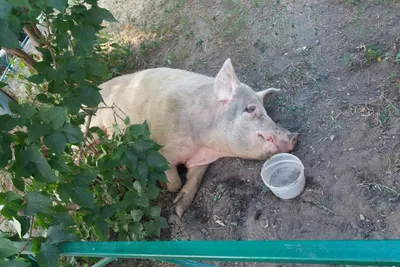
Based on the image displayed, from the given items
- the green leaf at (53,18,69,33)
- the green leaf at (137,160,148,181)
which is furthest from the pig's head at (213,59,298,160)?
the green leaf at (53,18,69,33)

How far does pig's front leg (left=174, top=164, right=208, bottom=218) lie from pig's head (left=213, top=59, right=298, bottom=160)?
36 cm

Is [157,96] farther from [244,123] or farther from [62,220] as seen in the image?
[62,220]

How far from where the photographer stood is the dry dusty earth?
3.45 m

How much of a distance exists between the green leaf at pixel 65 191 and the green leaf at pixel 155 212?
1.46 m

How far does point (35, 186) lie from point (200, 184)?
1767 mm

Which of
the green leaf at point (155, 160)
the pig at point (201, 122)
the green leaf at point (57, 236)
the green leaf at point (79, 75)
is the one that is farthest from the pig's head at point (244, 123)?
the green leaf at point (57, 236)

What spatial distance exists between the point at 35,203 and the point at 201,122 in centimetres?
238

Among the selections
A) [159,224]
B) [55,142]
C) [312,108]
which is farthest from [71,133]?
[312,108]

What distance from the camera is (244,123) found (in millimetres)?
4188

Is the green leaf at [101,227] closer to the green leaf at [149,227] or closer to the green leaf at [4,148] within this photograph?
the green leaf at [4,148]

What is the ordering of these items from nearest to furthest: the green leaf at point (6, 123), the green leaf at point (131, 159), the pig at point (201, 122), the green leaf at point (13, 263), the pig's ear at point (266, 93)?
the green leaf at point (13, 263) < the green leaf at point (6, 123) < the green leaf at point (131, 159) < the pig at point (201, 122) < the pig's ear at point (266, 93)

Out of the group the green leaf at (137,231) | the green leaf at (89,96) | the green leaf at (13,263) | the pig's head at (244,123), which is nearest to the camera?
the green leaf at (13,263)

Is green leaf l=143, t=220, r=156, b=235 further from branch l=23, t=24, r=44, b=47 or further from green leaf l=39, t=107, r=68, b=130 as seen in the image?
green leaf l=39, t=107, r=68, b=130

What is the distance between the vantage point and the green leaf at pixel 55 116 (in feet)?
7.64
